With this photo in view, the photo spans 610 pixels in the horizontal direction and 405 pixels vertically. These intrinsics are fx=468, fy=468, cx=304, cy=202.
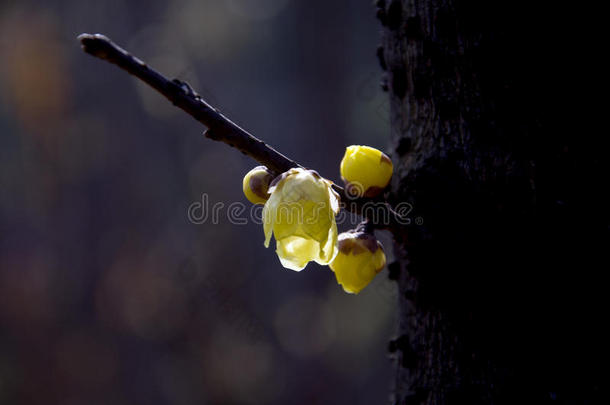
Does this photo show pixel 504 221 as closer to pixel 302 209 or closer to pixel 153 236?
pixel 302 209

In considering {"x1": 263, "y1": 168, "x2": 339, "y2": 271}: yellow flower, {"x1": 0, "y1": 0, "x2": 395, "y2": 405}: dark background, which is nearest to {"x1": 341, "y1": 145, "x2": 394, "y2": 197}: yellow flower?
{"x1": 263, "y1": 168, "x2": 339, "y2": 271}: yellow flower

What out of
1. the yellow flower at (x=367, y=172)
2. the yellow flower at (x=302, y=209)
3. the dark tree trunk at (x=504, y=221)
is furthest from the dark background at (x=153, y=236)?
the yellow flower at (x=302, y=209)

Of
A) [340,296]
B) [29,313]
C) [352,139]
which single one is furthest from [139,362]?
[352,139]

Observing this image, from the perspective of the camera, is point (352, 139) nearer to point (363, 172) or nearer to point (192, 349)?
point (192, 349)

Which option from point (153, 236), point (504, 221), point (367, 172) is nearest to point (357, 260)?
point (367, 172)

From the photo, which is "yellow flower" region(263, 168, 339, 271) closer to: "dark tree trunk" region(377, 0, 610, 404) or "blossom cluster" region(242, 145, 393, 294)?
"blossom cluster" region(242, 145, 393, 294)

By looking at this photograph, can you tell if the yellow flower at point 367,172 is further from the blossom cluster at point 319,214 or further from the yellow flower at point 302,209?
the yellow flower at point 302,209
